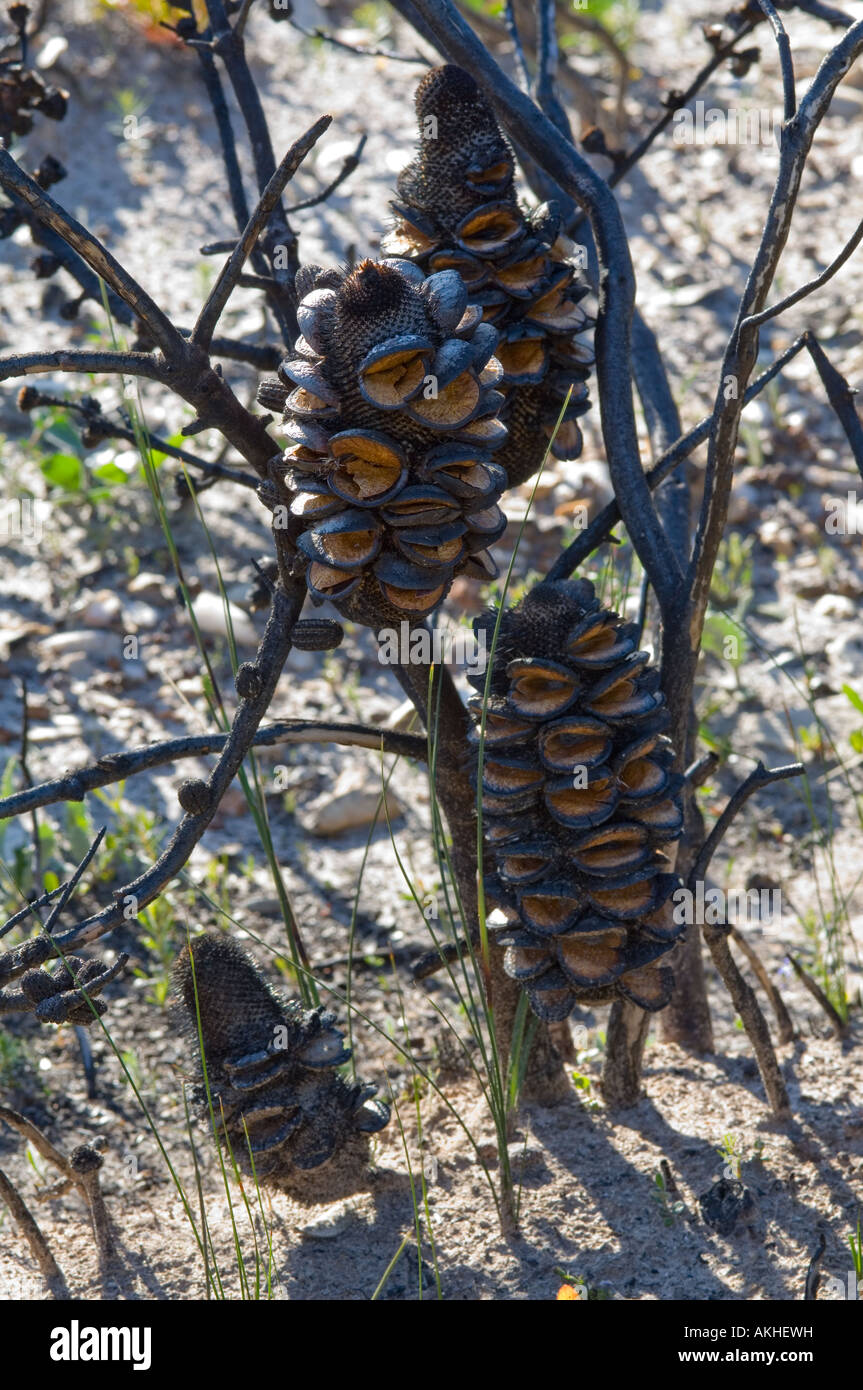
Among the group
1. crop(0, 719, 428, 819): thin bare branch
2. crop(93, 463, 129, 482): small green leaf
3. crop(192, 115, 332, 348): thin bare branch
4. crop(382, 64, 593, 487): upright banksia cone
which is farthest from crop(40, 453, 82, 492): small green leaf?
crop(192, 115, 332, 348): thin bare branch

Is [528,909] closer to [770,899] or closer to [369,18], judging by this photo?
[770,899]

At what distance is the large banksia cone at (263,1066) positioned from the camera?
1.52 metres

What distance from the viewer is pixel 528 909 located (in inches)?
52.7

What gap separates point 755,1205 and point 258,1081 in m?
0.61

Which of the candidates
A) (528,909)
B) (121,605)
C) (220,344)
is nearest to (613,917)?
(528,909)

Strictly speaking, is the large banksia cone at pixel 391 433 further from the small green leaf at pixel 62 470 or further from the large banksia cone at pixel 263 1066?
the small green leaf at pixel 62 470

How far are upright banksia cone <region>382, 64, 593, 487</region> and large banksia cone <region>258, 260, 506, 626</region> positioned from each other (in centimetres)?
20

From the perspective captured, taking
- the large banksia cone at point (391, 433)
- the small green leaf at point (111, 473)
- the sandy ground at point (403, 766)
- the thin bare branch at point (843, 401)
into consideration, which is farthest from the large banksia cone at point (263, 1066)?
→ the small green leaf at point (111, 473)

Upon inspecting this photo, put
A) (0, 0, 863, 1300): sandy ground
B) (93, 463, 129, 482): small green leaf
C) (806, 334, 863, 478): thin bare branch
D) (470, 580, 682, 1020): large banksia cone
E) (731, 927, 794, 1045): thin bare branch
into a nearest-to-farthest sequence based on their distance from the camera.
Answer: (470, 580, 682, 1020): large banksia cone < (806, 334, 863, 478): thin bare branch < (0, 0, 863, 1300): sandy ground < (731, 927, 794, 1045): thin bare branch < (93, 463, 129, 482): small green leaf

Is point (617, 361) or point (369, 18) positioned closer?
point (617, 361)

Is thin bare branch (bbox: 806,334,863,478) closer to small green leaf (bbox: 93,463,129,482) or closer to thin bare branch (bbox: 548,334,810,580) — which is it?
thin bare branch (bbox: 548,334,810,580)

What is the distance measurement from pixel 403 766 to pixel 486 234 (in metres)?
1.72

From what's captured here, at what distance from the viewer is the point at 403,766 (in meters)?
2.93

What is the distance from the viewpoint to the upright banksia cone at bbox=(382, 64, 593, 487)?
1.32 metres
